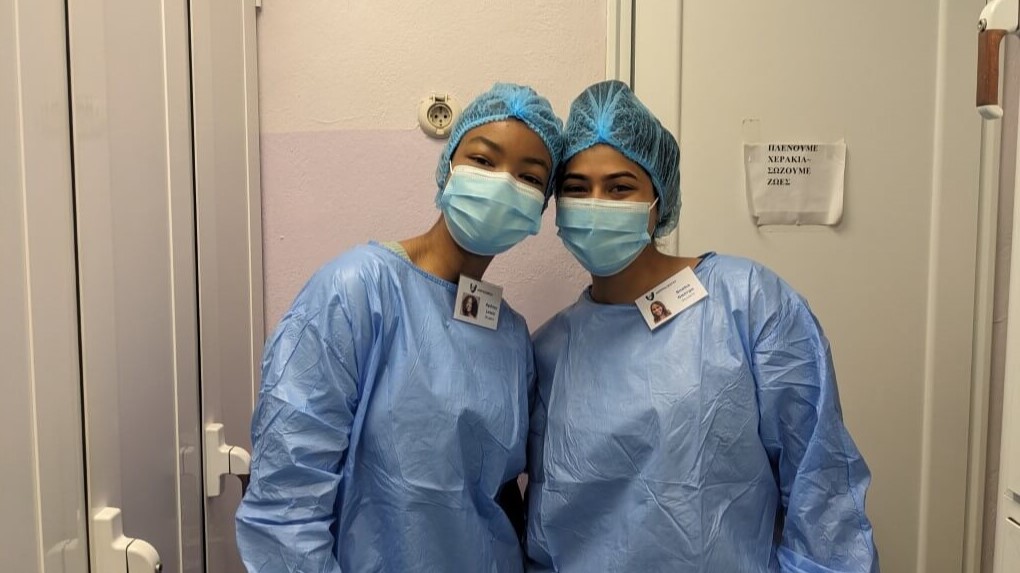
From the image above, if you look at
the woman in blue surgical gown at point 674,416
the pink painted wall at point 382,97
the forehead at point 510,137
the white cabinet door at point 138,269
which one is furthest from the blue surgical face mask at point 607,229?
the white cabinet door at point 138,269

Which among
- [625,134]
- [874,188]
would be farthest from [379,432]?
[874,188]

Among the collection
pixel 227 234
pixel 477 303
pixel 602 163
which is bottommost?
pixel 477 303

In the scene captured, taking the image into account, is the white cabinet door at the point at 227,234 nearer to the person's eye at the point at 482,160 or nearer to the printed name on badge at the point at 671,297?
the person's eye at the point at 482,160

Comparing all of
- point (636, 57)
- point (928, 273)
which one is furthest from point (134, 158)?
point (928, 273)

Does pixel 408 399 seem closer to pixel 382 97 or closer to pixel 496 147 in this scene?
pixel 496 147

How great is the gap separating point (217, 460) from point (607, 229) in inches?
32.0

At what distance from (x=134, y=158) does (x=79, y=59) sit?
0.59 feet

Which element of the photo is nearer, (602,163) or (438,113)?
(602,163)

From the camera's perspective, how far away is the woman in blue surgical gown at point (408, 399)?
905 millimetres

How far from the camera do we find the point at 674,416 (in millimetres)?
994

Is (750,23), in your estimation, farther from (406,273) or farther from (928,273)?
(406,273)

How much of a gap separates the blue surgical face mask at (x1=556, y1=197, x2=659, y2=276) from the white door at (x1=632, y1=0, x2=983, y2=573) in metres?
0.41

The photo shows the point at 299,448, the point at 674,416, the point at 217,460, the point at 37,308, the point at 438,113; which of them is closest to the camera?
the point at 37,308

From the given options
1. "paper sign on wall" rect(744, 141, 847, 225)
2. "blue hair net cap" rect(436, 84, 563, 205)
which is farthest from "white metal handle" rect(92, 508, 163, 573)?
"paper sign on wall" rect(744, 141, 847, 225)
